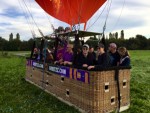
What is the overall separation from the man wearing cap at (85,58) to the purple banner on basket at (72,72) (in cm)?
22

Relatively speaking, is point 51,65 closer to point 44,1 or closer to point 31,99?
point 31,99

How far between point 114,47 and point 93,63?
32.7 inches

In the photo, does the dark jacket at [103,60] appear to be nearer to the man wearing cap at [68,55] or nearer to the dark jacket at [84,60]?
the dark jacket at [84,60]

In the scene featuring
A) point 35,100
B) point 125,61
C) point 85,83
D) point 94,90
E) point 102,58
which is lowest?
point 35,100

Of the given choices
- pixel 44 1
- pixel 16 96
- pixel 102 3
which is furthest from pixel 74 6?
pixel 16 96

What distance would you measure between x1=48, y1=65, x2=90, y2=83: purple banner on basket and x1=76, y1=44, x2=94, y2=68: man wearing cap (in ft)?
0.71

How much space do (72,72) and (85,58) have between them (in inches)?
20.8

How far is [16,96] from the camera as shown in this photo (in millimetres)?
8836

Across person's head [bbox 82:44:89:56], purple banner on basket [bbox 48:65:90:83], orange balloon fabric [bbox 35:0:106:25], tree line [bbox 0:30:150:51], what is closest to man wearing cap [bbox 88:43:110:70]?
person's head [bbox 82:44:89:56]

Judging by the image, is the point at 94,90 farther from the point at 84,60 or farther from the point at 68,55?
the point at 68,55

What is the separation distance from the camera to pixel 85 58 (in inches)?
280

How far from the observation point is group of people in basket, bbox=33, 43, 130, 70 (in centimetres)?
691

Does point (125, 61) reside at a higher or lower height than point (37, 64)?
higher

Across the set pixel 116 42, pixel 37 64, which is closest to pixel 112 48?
pixel 37 64
